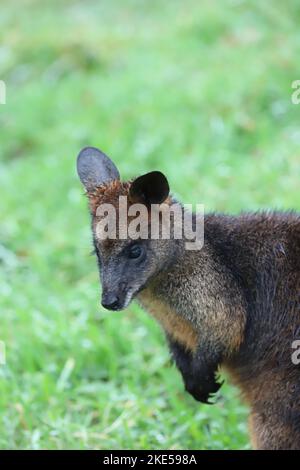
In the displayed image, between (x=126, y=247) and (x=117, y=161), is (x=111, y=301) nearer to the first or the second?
(x=126, y=247)

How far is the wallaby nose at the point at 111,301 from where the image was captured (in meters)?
3.14

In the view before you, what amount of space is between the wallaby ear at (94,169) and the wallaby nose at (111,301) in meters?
0.56

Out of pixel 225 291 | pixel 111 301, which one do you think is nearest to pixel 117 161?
pixel 225 291

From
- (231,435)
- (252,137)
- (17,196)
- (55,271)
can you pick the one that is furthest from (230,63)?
(231,435)

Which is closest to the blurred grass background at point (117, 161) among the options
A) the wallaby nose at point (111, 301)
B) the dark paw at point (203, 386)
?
the dark paw at point (203, 386)

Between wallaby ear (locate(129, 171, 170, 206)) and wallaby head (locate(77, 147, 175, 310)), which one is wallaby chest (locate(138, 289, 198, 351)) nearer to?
wallaby head (locate(77, 147, 175, 310))

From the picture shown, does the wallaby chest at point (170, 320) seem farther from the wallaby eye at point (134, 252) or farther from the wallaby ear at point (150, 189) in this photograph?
the wallaby ear at point (150, 189)

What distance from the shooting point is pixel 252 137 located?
676 cm

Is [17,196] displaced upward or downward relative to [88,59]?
downward

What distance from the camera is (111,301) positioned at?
10.3 ft

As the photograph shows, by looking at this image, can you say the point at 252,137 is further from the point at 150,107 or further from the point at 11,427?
the point at 11,427

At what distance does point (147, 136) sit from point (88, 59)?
3393mm

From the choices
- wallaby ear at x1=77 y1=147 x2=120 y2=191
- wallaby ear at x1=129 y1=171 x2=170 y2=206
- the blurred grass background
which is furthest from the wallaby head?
the blurred grass background

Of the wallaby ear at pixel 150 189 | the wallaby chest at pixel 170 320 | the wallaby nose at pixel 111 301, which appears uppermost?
the wallaby ear at pixel 150 189
